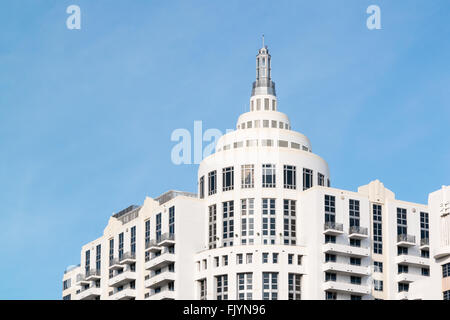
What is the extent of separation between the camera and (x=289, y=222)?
165375mm

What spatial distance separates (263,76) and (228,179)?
2268 cm

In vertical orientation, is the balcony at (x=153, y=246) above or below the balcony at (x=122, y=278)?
above

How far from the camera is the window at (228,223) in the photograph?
543 feet

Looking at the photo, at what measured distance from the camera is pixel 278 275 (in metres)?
160

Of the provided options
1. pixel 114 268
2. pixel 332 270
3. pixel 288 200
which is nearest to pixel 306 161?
pixel 288 200

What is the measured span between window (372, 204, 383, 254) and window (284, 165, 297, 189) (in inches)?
504

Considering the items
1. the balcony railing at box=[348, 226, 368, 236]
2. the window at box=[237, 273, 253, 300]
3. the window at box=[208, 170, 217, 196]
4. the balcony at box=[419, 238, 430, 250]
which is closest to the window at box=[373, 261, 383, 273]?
the balcony railing at box=[348, 226, 368, 236]

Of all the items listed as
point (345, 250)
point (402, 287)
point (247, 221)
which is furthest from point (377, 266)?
point (247, 221)

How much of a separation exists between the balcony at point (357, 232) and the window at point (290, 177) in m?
11.1

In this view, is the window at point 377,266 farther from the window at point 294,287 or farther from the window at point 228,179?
the window at point 228,179

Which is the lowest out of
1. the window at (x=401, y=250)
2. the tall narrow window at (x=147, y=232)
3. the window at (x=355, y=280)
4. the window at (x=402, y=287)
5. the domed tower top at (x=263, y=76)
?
the window at (x=402, y=287)

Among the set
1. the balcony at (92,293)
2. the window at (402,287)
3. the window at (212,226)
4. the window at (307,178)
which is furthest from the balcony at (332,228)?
the balcony at (92,293)

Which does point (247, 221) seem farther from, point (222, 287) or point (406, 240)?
point (406, 240)
